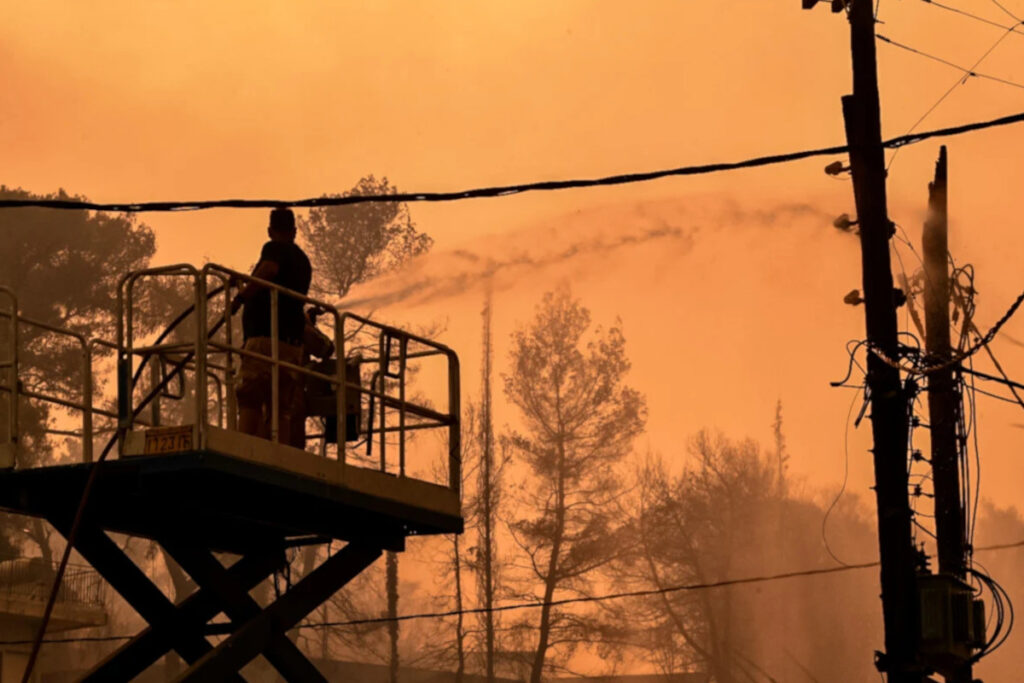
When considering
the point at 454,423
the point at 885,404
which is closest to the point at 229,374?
the point at 454,423

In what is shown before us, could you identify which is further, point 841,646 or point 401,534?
point 841,646

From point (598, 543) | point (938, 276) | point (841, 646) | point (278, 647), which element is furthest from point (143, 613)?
point (841, 646)

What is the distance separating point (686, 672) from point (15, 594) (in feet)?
103

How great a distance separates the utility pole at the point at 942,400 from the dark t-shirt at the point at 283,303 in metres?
9.41

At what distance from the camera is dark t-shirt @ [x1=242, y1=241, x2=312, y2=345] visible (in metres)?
12.9

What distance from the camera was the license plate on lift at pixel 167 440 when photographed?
37.7ft

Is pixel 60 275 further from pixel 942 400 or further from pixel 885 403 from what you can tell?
pixel 885 403

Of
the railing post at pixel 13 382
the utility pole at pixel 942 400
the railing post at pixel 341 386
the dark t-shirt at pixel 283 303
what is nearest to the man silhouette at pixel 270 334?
the dark t-shirt at pixel 283 303

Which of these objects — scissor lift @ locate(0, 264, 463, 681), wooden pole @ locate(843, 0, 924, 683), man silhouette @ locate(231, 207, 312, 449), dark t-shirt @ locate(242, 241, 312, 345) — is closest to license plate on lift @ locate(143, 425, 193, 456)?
scissor lift @ locate(0, 264, 463, 681)

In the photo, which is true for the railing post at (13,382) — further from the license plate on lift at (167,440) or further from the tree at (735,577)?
the tree at (735,577)

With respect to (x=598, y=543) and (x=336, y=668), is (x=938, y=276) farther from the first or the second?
(x=336, y=668)

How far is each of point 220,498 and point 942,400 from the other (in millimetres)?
11385

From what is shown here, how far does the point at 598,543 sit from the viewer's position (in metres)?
55.2

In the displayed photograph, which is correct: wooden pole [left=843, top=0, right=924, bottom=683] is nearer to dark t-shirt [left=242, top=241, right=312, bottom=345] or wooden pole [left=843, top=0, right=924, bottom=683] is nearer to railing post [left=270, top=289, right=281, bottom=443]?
dark t-shirt [left=242, top=241, right=312, bottom=345]
